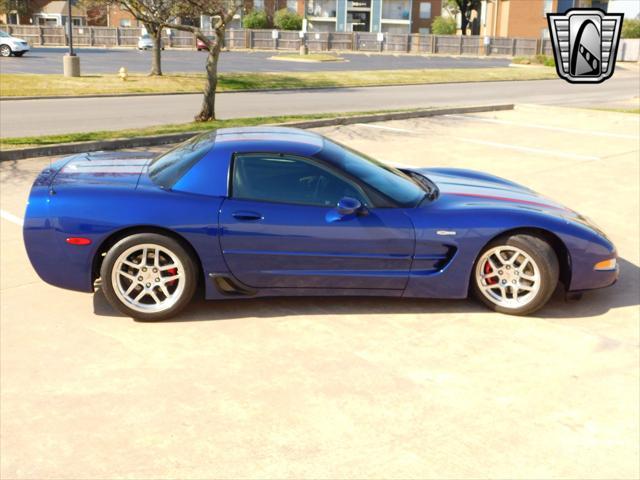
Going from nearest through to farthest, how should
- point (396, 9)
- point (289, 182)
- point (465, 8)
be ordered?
1. point (289, 182)
2. point (465, 8)
3. point (396, 9)

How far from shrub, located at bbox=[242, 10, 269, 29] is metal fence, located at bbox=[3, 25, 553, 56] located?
10.8 metres

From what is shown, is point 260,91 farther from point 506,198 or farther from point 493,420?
point 493,420

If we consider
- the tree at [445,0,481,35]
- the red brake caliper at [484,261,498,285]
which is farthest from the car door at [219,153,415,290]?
the tree at [445,0,481,35]

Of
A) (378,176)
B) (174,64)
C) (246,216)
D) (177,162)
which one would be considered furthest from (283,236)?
(174,64)

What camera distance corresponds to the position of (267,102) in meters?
22.1

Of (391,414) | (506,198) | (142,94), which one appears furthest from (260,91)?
(391,414)

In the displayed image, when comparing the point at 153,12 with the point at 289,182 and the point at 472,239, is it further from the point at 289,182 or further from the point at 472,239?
the point at 472,239

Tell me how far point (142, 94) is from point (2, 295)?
1902 centimetres

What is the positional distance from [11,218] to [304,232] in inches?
156

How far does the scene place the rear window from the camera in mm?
5453

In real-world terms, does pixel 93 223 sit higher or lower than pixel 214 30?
lower

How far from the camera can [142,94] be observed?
77.9 feet

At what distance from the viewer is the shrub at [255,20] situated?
7256cm

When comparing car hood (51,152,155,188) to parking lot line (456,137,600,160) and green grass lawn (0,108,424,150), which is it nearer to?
green grass lawn (0,108,424,150)
